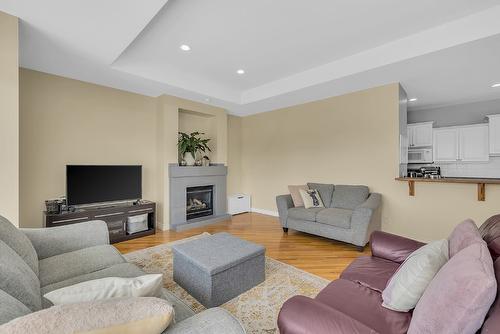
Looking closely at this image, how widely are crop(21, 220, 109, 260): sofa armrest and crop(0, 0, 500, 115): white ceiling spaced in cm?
198

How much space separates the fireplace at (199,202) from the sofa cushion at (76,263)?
9.08ft

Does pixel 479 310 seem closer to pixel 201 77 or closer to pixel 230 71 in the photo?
pixel 230 71

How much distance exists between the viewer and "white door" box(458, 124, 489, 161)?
4.51 meters

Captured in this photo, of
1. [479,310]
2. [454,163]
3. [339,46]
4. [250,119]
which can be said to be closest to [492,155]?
[454,163]

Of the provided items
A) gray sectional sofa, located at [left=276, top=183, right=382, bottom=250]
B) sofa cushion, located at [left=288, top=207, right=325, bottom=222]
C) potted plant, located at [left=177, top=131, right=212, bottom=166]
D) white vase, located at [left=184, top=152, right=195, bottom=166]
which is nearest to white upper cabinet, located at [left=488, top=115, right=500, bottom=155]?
gray sectional sofa, located at [left=276, top=183, right=382, bottom=250]

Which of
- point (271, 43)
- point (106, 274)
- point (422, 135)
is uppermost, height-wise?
point (271, 43)

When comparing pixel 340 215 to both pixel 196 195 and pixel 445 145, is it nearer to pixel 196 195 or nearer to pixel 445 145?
pixel 196 195

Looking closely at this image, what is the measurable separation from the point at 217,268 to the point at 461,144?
5.65 meters

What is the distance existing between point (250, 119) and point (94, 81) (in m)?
3.42

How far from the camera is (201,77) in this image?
161 inches

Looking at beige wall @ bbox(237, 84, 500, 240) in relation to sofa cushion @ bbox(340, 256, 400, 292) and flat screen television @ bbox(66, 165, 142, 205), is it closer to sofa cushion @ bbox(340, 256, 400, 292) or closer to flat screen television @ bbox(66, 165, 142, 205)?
sofa cushion @ bbox(340, 256, 400, 292)

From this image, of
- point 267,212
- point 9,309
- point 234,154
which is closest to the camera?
point 9,309

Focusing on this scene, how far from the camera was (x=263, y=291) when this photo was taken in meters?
2.18

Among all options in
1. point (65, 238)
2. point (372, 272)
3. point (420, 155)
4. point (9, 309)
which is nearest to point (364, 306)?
point (372, 272)
